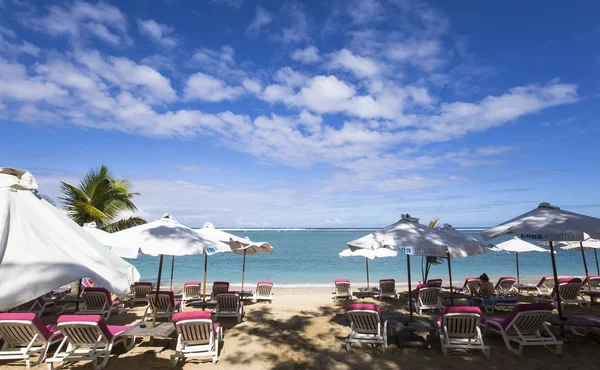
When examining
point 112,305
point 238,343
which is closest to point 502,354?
point 238,343

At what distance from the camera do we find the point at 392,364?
5574mm

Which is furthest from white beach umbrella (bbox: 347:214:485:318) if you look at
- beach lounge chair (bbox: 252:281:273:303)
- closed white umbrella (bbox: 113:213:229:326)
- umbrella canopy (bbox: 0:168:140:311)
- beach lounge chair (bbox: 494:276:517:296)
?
beach lounge chair (bbox: 494:276:517:296)

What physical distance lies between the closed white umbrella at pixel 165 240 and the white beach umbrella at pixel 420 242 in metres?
2.95

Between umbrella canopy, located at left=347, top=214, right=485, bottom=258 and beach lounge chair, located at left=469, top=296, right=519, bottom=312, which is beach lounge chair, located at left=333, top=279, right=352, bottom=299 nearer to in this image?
beach lounge chair, located at left=469, top=296, right=519, bottom=312

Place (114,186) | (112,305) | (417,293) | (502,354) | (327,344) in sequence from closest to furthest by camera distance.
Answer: (502,354), (327,344), (112,305), (417,293), (114,186)

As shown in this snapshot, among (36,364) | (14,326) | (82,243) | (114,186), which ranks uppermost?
(114,186)

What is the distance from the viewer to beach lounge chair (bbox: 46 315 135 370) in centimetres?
529

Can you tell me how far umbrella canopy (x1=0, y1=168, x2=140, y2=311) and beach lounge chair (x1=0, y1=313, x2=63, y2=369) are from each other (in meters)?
4.19

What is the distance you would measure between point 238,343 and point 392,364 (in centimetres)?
305

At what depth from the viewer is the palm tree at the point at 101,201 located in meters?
12.6

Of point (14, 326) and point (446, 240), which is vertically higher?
point (446, 240)

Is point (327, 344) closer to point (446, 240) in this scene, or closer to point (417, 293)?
point (446, 240)

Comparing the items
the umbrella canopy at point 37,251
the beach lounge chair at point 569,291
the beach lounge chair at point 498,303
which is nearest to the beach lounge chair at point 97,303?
the umbrella canopy at point 37,251

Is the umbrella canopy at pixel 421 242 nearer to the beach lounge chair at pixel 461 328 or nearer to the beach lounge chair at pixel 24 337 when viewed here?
the beach lounge chair at pixel 461 328
